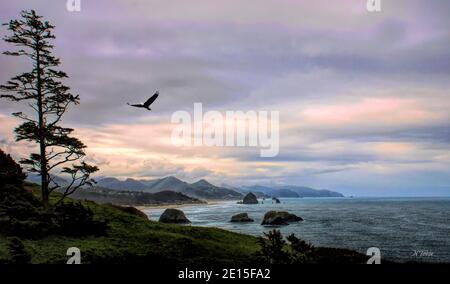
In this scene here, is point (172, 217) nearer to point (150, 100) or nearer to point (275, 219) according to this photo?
point (275, 219)

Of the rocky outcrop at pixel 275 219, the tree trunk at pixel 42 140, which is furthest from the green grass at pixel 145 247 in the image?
the rocky outcrop at pixel 275 219

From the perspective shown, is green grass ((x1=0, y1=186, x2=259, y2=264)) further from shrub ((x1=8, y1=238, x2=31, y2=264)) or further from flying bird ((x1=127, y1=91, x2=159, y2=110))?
flying bird ((x1=127, y1=91, x2=159, y2=110))

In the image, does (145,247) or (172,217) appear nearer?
(145,247)

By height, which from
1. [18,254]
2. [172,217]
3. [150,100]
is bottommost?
[172,217]

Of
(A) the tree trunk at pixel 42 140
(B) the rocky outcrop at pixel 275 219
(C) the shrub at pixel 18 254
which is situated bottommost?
(B) the rocky outcrop at pixel 275 219

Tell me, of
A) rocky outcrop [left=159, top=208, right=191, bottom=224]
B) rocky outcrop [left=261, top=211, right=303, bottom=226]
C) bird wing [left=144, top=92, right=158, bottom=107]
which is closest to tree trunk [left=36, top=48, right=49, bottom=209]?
bird wing [left=144, top=92, right=158, bottom=107]

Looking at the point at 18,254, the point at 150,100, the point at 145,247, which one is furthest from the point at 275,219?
the point at 18,254

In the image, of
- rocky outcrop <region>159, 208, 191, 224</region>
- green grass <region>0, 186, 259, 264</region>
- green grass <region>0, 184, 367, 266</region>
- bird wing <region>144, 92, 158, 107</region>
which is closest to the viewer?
bird wing <region>144, 92, 158, 107</region>

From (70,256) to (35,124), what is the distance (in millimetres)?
11039

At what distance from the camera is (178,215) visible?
76.9 metres

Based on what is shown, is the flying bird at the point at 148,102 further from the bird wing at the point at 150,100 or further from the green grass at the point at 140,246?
the green grass at the point at 140,246

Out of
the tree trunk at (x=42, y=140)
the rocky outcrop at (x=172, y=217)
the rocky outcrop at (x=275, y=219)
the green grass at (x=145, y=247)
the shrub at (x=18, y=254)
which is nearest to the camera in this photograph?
the shrub at (x=18, y=254)
